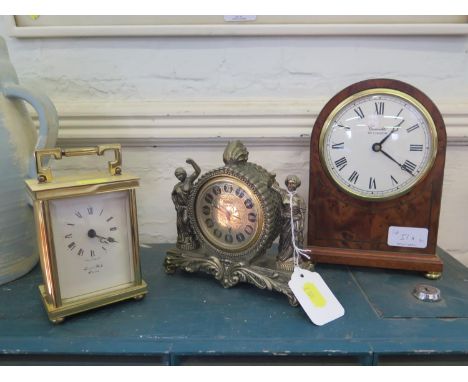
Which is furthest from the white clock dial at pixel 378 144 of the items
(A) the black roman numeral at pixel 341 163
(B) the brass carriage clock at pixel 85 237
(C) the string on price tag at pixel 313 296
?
(B) the brass carriage clock at pixel 85 237

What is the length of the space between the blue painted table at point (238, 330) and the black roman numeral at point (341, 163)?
25cm

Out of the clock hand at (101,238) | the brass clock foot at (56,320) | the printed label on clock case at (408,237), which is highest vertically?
the clock hand at (101,238)

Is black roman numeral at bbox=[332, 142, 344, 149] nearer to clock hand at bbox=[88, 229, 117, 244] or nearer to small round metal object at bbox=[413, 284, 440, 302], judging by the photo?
small round metal object at bbox=[413, 284, 440, 302]

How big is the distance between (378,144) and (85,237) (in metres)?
0.60

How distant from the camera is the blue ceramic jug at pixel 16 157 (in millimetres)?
739

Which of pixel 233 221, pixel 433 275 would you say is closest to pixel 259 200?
pixel 233 221

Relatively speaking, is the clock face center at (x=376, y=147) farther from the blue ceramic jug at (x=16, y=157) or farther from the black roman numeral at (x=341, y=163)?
the blue ceramic jug at (x=16, y=157)

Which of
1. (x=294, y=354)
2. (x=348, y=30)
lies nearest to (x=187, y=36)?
(x=348, y=30)

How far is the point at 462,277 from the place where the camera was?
80cm

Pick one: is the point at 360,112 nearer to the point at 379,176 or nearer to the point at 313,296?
the point at 379,176

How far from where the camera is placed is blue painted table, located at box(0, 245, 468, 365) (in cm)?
59

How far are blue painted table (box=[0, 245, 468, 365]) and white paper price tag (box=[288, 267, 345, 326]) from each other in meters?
0.01

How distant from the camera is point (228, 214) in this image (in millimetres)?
753

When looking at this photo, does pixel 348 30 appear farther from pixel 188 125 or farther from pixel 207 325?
pixel 207 325
